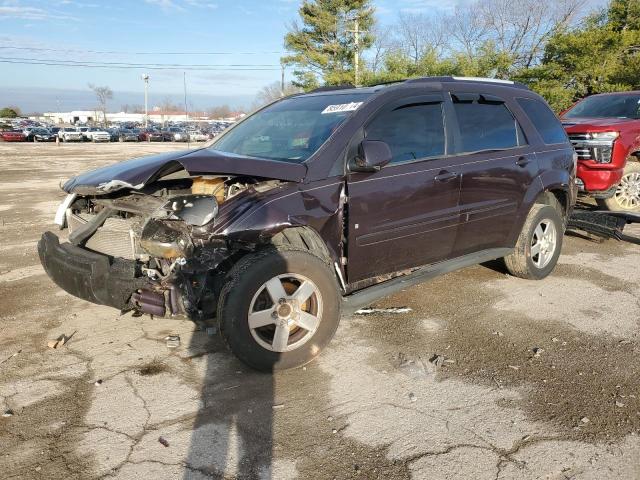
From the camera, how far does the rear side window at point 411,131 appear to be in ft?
12.6

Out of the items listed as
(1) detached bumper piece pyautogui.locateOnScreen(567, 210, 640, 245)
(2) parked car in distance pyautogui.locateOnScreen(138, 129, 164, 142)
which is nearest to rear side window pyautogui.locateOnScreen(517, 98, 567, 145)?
(1) detached bumper piece pyautogui.locateOnScreen(567, 210, 640, 245)

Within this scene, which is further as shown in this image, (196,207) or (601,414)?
(196,207)

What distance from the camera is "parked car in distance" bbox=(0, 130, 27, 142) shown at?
44787 mm

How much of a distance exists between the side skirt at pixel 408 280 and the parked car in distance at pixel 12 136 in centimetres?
5012

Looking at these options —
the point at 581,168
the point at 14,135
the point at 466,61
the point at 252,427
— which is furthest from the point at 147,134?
the point at 252,427

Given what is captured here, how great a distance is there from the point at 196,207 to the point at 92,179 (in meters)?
0.96

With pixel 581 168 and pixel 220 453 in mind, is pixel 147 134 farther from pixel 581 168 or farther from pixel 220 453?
pixel 220 453

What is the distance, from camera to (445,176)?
409cm

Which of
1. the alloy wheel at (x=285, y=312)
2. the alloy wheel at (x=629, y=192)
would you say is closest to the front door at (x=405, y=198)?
the alloy wheel at (x=285, y=312)

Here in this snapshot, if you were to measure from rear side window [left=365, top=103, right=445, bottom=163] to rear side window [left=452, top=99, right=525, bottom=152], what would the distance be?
27cm

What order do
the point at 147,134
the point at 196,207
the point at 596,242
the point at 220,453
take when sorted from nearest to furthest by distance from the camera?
1. the point at 220,453
2. the point at 196,207
3. the point at 596,242
4. the point at 147,134

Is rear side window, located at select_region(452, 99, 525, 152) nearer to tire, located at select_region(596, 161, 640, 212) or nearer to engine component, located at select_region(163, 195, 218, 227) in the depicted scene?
engine component, located at select_region(163, 195, 218, 227)

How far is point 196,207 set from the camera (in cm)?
321

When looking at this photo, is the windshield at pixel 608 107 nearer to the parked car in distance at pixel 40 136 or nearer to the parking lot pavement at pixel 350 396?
the parking lot pavement at pixel 350 396
